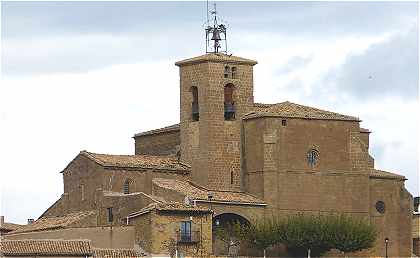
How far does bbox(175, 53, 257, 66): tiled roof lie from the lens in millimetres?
83812

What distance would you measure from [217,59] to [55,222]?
34.1ft

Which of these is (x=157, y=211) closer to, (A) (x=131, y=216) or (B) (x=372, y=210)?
(A) (x=131, y=216)

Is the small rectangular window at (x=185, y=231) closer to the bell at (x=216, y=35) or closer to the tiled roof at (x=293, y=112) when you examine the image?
the tiled roof at (x=293, y=112)

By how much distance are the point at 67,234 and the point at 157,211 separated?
179 inches

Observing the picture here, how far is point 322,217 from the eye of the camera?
82562 mm

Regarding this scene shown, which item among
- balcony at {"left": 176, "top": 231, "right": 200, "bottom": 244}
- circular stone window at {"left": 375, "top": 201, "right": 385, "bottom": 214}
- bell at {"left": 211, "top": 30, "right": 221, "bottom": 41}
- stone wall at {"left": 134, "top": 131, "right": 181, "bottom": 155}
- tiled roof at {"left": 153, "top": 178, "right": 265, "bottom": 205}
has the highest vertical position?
bell at {"left": 211, "top": 30, "right": 221, "bottom": 41}

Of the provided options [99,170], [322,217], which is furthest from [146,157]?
[322,217]

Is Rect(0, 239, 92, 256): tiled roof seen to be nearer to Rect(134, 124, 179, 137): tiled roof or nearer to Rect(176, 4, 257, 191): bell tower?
Rect(176, 4, 257, 191): bell tower

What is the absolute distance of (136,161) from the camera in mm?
83125

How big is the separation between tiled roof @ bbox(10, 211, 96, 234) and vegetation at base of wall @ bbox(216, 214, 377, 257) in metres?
6.18

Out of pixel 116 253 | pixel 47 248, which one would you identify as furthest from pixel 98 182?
pixel 47 248

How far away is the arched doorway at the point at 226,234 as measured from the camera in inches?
3191

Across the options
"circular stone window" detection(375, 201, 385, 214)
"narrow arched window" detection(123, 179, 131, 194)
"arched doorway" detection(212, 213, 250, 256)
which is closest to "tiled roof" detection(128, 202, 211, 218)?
"arched doorway" detection(212, 213, 250, 256)

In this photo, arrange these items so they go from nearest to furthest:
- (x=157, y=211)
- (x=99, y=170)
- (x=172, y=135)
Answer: (x=157, y=211), (x=99, y=170), (x=172, y=135)
